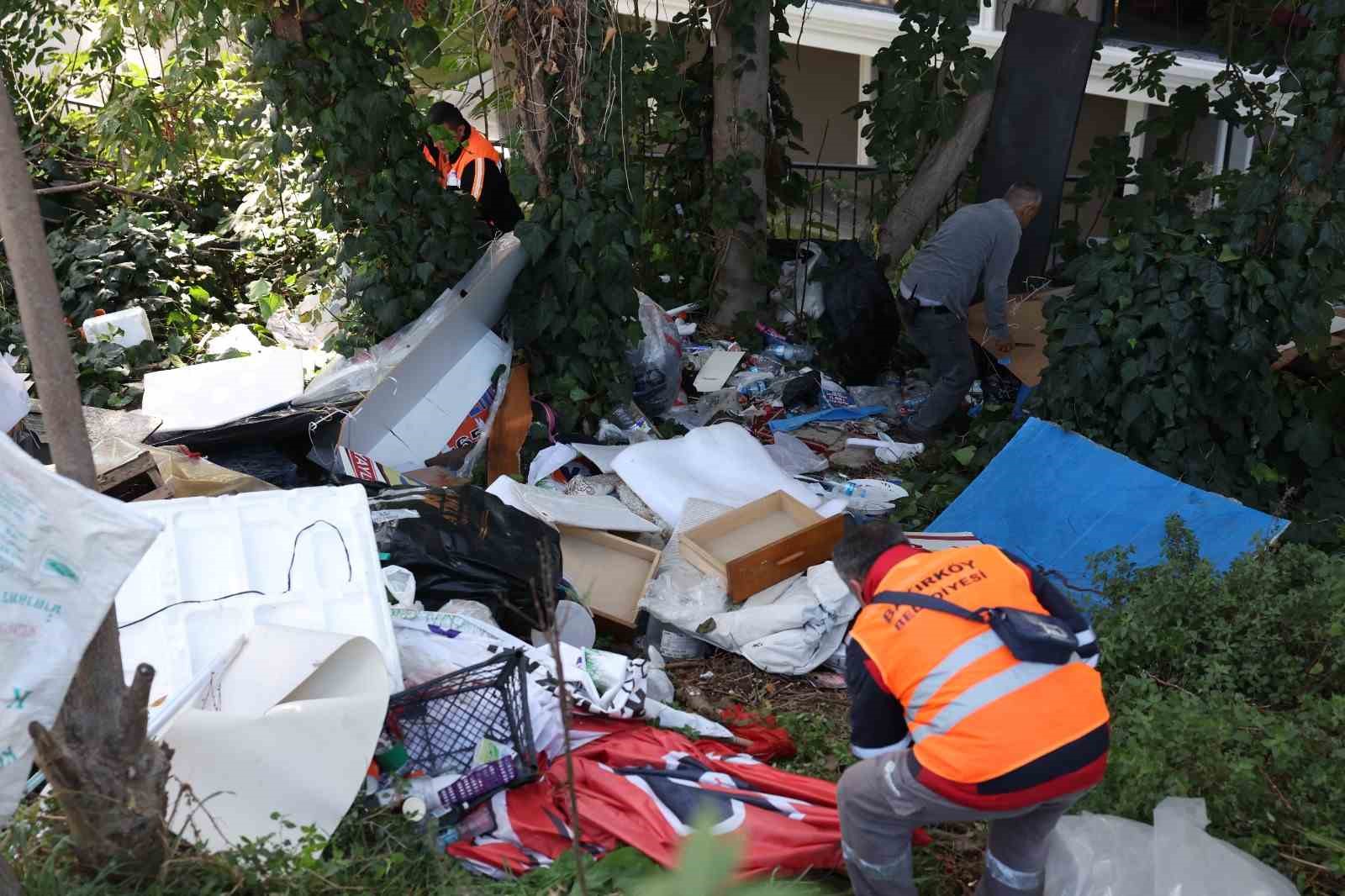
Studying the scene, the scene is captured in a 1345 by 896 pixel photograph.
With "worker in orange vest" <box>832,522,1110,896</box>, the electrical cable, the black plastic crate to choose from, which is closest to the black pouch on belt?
"worker in orange vest" <box>832,522,1110,896</box>

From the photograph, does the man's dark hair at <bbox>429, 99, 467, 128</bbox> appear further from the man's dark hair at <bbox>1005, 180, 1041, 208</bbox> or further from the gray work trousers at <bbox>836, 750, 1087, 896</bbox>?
the gray work trousers at <bbox>836, 750, 1087, 896</bbox>

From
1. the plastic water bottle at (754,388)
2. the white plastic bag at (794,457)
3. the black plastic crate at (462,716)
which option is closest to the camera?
the black plastic crate at (462,716)

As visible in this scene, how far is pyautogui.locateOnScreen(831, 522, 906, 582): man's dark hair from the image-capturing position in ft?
8.84

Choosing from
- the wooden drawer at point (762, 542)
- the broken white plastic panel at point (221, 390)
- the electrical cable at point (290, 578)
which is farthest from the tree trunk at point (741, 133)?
the electrical cable at point (290, 578)

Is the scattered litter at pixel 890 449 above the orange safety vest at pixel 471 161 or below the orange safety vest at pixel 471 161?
below

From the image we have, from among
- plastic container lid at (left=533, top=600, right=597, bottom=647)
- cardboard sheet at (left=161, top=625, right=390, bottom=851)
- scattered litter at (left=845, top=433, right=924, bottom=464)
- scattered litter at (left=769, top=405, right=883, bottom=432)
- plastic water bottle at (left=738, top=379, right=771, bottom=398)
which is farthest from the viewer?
plastic water bottle at (left=738, top=379, right=771, bottom=398)

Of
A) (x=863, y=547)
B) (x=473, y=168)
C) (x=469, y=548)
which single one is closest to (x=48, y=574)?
(x=863, y=547)

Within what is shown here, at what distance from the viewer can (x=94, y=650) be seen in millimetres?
2361

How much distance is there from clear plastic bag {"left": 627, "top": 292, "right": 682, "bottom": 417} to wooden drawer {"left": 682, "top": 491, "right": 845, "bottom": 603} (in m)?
1.37

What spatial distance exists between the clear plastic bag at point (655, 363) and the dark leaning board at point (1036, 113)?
227 cm

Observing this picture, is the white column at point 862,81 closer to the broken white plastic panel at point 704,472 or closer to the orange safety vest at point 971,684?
the broken white plastic panel at point 704,472

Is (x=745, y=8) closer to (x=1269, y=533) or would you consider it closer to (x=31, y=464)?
(x=1269, y=533)

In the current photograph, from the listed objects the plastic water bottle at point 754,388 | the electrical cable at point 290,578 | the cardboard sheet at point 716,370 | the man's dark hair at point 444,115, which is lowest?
the plastic water bottle at point 754,388

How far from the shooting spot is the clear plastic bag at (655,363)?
5.89 m
